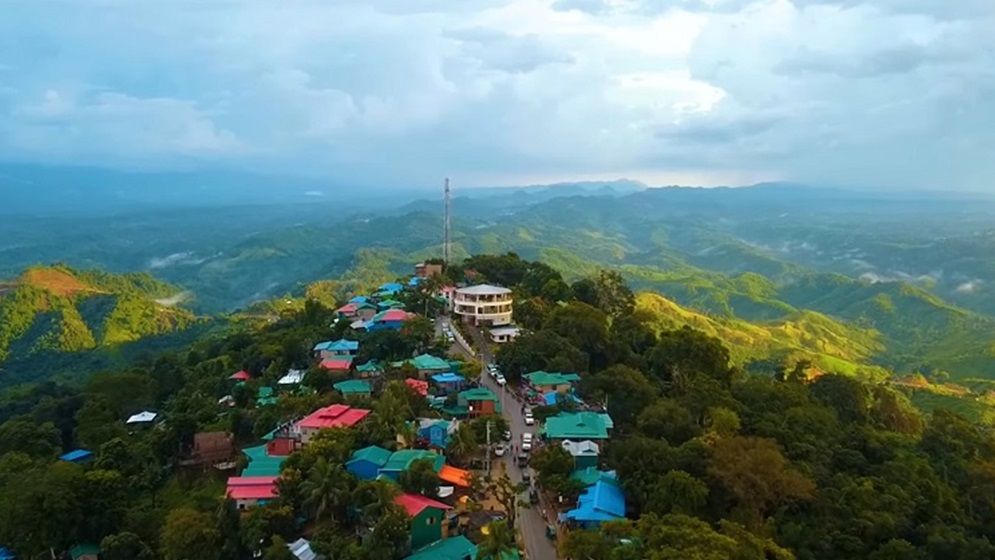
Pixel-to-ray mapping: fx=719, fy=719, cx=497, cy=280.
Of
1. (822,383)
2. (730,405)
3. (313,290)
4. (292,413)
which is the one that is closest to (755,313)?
(313,290)

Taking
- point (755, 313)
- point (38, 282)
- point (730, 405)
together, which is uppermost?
point (730, 405)

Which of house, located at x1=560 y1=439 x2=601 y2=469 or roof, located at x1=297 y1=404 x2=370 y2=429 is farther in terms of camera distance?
roof, located at x1=297 y1=404 x2=370 y2=429

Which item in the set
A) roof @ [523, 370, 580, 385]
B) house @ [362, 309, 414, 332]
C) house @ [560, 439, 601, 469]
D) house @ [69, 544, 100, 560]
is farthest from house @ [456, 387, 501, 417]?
house @ [69, 544, 100, 560]

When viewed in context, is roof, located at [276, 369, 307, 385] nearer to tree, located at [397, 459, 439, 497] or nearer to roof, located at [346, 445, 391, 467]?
roof, located at [346, 445, 391, 467]

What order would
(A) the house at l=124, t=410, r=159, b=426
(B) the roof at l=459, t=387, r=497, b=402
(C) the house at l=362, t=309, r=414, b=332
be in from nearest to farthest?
(B) the roof at l=459, t=387, r=497, b=402 < (A) the house at l=124, t=410, r=159, b=426 < (C) the house at l=362, t=309, r=414, b=332

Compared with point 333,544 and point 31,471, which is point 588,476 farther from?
point 31,471
